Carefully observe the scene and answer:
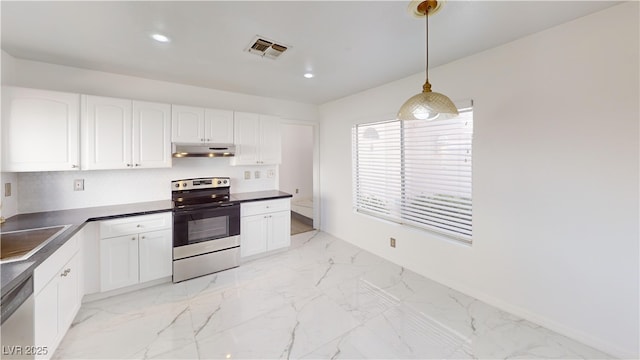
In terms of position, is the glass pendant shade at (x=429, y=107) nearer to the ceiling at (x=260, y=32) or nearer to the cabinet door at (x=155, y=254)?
the ceiling at (x=260, y=32)

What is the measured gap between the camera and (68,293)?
199 centimetres

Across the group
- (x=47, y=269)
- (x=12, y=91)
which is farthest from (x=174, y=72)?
(x=47, y=269)

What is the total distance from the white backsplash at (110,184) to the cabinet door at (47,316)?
1428 mm

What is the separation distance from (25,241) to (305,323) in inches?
89.4

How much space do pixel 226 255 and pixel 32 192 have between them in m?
2.08

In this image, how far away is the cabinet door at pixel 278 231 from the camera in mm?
3715

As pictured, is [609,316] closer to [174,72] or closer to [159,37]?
[159,37]

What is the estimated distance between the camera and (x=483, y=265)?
2.53 meters

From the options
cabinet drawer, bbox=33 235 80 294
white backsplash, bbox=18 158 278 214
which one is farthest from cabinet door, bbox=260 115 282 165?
cabinet drawer, bbox=33 235 80 294

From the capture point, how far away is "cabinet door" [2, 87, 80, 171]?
226 centimetres

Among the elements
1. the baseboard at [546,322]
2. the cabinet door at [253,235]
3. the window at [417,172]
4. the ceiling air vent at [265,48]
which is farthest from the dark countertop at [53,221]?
the baseboard at [546,322]

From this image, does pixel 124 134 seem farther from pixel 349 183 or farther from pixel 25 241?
pixel 349 183

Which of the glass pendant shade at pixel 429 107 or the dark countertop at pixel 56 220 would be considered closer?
the dark countertop at pixel 56 220

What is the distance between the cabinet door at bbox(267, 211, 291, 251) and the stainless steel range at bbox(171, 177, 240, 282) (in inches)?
20.2
